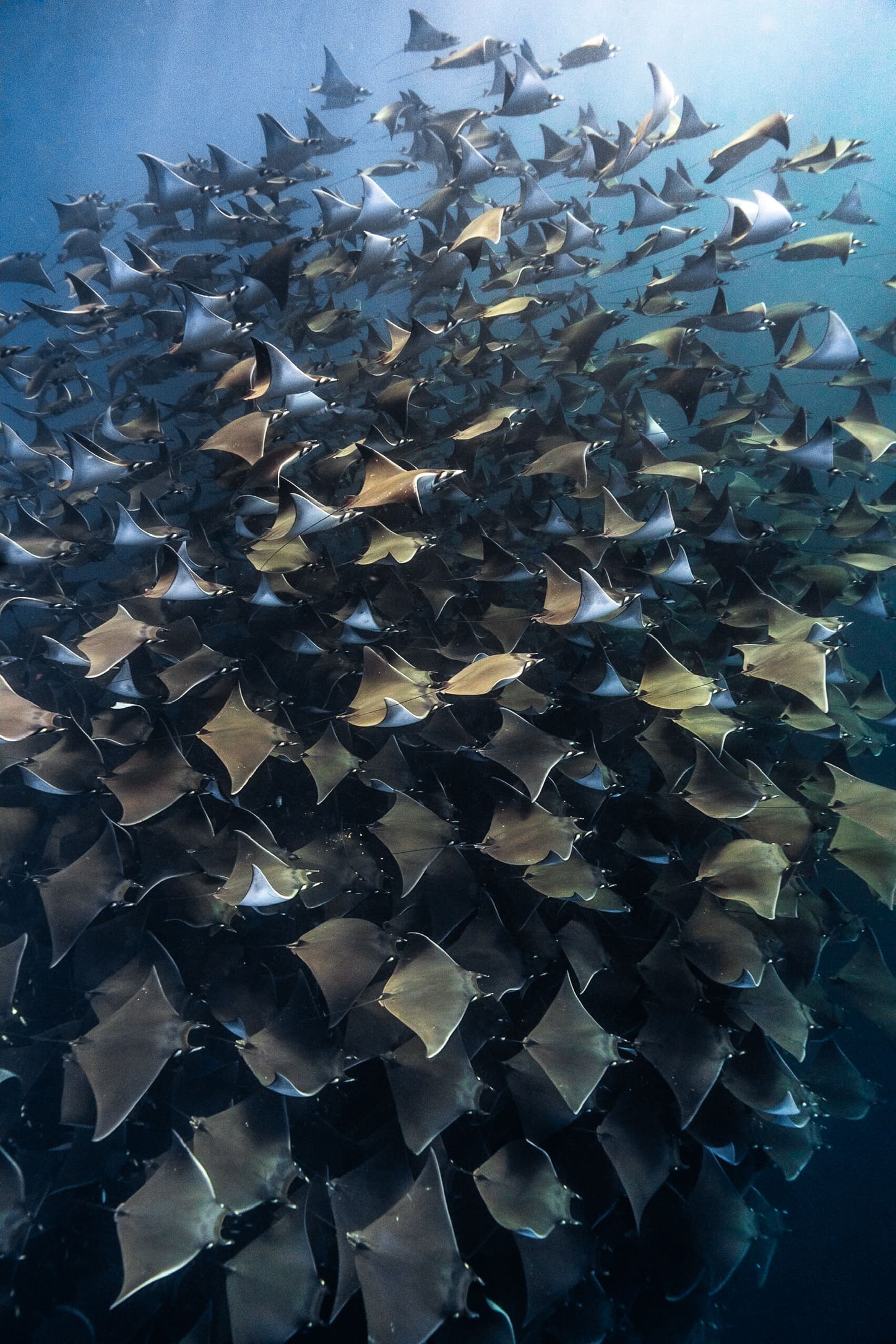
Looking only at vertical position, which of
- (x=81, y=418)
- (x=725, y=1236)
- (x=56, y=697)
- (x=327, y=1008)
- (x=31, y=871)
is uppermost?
(x=81, y=418)

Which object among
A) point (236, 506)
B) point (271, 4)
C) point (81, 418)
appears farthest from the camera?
point (271, 4)

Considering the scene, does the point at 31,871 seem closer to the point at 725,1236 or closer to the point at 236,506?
the point at 236,506

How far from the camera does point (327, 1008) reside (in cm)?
145

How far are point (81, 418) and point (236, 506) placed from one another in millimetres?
3093

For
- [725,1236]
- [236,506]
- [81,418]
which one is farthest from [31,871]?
[81,418]

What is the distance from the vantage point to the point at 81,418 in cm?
412

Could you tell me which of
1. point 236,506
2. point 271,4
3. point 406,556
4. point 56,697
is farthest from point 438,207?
point 271,4

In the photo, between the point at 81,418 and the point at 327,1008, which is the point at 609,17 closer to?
the point at 81,418

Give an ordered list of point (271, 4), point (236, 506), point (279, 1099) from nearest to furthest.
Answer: point (279, 1099) → point (236, 506) → point (271, 4)

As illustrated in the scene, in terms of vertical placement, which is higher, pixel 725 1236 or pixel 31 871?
pixel 31 871

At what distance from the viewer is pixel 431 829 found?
158 cm

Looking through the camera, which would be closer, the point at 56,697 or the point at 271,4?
the point at 56,697

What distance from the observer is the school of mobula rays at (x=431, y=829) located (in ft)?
4.57

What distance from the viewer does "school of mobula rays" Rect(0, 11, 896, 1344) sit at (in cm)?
139
